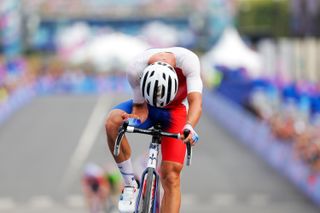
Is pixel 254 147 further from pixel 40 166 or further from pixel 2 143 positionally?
pixel 2 143

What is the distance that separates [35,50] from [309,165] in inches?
3105

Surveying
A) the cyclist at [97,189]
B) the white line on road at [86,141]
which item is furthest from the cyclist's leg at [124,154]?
the white line on road at [86,141]

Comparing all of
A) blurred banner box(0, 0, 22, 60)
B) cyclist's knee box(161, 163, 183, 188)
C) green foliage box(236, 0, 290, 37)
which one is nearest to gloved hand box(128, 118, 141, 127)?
cyclist's knee box(161, 163, 183, 188)

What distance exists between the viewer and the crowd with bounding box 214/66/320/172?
19.3 metres

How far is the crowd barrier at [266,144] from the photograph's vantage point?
19859 millimetres

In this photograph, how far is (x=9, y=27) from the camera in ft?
266

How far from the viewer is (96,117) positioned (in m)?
40.3

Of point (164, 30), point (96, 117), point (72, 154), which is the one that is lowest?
point (72, 154)

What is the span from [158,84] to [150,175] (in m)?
0.84

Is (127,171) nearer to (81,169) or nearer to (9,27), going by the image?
(81,169)

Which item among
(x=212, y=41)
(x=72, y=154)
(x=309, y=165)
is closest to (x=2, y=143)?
(x=72, y=154)

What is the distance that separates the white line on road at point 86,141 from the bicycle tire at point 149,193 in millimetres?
16787

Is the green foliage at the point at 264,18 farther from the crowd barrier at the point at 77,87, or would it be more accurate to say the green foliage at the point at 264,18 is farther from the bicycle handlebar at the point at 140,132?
the bicycle handlebar at the point at 140,132

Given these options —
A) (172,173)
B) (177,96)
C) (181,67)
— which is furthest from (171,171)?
(181,67)
